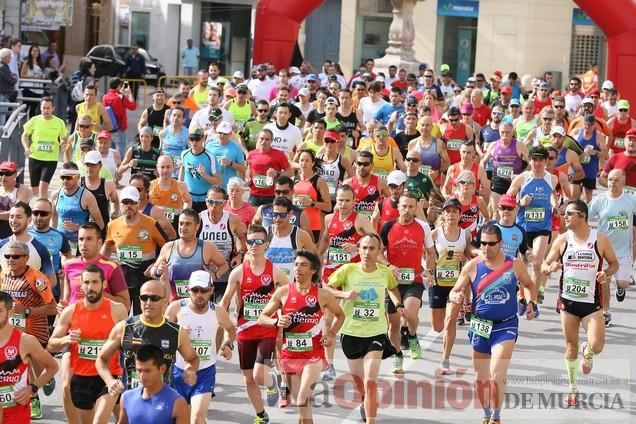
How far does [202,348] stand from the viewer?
10031 mm

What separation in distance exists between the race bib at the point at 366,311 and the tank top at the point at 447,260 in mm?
2166

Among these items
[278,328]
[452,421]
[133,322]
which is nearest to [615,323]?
[452,421]

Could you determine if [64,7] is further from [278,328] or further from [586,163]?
[278,328]

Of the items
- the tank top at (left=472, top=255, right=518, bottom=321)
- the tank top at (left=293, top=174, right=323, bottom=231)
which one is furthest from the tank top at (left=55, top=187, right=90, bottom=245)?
the tank top at (left=472, top=255, right=518, bottom=321)

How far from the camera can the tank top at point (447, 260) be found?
13133mm

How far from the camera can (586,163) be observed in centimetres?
1931

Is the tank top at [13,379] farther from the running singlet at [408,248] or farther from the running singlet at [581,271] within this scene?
the running singlet at [581,271]

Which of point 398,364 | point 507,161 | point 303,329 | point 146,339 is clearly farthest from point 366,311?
point 507,161

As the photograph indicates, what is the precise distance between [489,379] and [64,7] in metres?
22.9

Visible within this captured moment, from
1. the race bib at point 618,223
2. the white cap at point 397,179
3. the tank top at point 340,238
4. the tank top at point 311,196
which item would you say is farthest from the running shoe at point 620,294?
the tank top at point 340,238

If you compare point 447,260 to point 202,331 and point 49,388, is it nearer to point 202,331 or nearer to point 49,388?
point 202,331

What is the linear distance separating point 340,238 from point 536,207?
10.5 feet

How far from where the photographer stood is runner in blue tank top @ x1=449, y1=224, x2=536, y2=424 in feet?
35.4

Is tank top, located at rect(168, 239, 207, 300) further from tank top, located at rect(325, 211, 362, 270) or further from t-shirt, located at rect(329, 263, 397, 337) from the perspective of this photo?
tank top, located at rect(325, 211, 362, 270)
